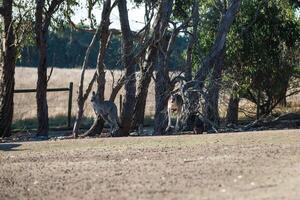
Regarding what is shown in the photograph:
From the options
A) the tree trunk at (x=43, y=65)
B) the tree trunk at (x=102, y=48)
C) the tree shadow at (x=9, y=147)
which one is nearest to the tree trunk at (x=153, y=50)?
the tree trunk at (x=102, y=48)

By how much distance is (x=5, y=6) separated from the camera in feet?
76.6

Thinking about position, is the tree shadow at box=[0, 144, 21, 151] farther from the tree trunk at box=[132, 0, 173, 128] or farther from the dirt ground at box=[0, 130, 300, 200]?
the tree trunk at box=[132, 0, 173, 128]

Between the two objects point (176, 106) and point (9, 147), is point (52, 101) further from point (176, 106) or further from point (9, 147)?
point (9, 147)

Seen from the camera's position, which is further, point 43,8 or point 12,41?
point 12,41

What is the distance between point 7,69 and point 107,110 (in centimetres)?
398

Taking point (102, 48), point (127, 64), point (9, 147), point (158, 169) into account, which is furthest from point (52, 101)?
point (158, 169)

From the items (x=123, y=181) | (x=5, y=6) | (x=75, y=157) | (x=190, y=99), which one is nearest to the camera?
(x=123, y=181)

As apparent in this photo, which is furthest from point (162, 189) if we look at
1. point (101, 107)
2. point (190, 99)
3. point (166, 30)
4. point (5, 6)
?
point (5, 6)

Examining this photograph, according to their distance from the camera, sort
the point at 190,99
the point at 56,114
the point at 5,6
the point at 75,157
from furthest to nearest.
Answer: the point at 56,114, the point at 5,6, the point at 190,99, the point at 75,157

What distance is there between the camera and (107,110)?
887 inches

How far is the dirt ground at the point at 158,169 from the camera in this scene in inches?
383

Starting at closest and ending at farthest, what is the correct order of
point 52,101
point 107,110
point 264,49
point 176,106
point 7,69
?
point 176,106 → point 107,110 → point 7,69 → point 264,49 → point 52,101

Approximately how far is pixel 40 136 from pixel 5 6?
4.56 metres

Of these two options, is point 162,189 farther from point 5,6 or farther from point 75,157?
point 5,6
